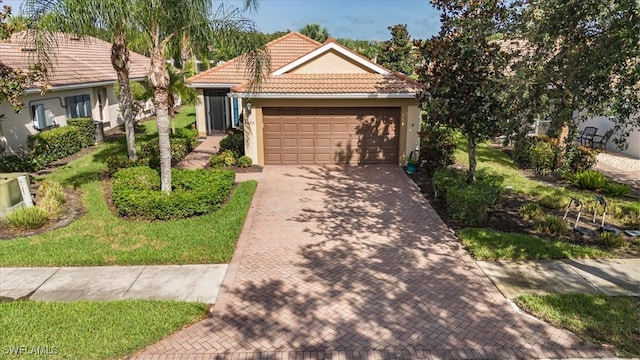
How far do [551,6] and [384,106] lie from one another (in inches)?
390

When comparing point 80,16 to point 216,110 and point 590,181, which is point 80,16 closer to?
point 216,110

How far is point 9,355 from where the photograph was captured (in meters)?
5.93

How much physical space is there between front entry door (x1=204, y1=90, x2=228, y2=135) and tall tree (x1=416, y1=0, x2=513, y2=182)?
1298cm

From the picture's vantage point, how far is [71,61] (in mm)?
21609

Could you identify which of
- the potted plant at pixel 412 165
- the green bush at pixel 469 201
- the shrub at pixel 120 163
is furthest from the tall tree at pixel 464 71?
the shrub at pixel 120 163

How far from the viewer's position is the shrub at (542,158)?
16.5 metres

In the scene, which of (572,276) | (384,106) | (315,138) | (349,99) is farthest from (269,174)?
(572,276)

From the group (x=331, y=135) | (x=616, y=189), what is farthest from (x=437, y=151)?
(x=616, y=189)

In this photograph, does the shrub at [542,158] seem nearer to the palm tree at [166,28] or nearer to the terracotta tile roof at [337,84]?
the terracotta tile roof at [337,84]

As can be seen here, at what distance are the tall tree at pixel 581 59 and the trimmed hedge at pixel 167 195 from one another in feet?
27.5

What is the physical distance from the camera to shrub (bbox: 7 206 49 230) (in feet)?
34.8

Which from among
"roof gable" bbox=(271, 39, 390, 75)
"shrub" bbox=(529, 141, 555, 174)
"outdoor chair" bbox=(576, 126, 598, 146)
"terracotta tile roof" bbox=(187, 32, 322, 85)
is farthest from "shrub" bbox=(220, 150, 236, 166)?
"outdoor chair" bbox=(576, 126, 598, 146)

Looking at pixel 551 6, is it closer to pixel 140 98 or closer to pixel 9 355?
pixel 9 355

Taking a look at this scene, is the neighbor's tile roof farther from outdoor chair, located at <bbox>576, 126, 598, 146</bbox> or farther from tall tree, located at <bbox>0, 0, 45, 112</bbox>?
outdoor chair, located at <bbox>576, 126, 598, 146</bbox>
